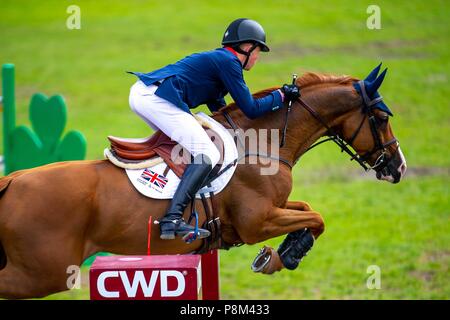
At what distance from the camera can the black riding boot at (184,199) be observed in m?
→ 5.86

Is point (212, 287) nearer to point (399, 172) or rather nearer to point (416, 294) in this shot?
point (399, 172)

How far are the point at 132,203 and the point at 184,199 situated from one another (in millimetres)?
401


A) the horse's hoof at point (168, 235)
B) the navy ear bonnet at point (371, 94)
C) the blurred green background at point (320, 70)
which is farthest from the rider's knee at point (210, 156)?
the blurred green background at point (320, 70)

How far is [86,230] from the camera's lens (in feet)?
19.6

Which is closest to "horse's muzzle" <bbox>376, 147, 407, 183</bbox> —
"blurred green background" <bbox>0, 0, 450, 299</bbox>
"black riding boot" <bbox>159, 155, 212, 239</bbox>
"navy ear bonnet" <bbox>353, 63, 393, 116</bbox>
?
"navy ear bonnet" <bbox>353, 63, 393, 116</bbox>

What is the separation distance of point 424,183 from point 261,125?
25.4 ft

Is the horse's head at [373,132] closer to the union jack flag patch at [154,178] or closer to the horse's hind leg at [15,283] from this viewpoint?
the union jack flag patch at [154,178]

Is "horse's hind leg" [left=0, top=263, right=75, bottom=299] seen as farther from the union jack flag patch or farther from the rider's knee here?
the rider's knee

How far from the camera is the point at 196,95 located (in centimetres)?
629

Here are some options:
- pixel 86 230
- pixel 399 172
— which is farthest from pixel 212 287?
pixel 399 172

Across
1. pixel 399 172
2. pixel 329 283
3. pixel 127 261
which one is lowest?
pixel 329 283

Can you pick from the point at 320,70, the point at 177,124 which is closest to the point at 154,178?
the point at 177,124

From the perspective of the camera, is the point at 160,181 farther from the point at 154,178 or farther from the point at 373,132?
the point at 373,132

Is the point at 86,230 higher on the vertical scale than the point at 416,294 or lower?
higher
